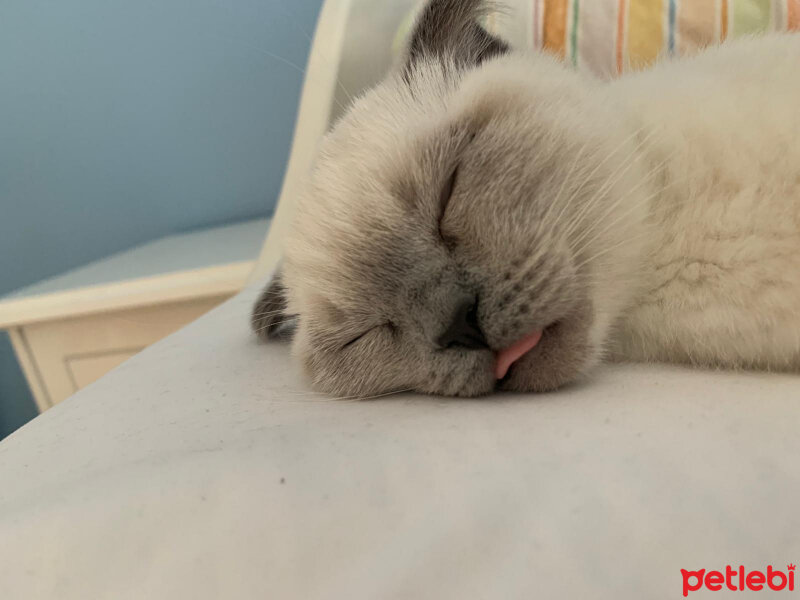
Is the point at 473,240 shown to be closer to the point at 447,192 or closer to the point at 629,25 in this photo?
the point at 447,192

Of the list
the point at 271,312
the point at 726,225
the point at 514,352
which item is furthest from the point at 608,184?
the point at 271,312

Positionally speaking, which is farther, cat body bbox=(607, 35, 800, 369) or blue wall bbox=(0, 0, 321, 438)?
blue wall bbox=(0, 0, 321, 438)

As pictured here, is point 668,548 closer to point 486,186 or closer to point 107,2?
point 486,186

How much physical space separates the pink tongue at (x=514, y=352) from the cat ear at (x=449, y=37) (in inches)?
18.4

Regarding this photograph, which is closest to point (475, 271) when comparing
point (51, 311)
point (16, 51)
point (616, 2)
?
point (616, 2)

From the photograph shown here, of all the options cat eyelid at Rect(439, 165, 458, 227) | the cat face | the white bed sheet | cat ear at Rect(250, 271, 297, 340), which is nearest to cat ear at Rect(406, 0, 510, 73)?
the cat face

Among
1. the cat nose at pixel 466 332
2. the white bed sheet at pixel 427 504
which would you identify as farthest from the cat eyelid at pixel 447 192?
the white bed sheet at pixel 427 504

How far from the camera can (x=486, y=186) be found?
2.37ft

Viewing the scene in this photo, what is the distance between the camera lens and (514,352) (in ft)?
2.29

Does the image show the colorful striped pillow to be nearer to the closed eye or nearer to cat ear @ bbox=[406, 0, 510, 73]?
cat ear @ bbox=[406, 0, 510, 73]

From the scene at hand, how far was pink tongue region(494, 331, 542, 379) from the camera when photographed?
27.5 inches

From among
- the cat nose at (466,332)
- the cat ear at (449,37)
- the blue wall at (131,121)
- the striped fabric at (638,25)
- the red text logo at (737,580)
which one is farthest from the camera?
the blue wall at (131,121)

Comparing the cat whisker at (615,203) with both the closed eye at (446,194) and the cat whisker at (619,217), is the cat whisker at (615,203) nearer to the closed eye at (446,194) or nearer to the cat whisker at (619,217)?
the cat whisker at (619,217)

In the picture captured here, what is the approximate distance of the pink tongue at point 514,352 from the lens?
70 cm
